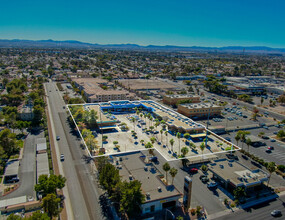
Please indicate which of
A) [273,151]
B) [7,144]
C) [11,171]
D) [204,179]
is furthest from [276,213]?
[7,144]

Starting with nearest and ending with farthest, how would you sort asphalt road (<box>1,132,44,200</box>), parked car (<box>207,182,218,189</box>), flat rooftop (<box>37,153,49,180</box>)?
asphalt road (<box>1,132,44,200</box>)
parked car (<box>207,182,218,189</box>)
flat rooftop (<box>37,153,49,180</box>)

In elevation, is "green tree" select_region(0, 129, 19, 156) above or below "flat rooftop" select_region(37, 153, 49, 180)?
above

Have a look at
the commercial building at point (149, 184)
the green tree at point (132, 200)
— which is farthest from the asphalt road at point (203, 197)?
the green tree at point (132, 200)

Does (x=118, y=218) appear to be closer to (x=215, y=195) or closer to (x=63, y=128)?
(x=215, y=195)

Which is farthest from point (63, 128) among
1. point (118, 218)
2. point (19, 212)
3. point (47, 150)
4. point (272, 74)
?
point (272, 74)

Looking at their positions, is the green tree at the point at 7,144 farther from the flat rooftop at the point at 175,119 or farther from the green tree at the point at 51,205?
the flat rooftop at the point at 175,119

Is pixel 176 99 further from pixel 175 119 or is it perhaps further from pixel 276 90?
pixel 276 90

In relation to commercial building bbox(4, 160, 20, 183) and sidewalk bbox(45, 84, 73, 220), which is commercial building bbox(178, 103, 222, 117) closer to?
sidewalk bbox(45, 84, 73, 220)

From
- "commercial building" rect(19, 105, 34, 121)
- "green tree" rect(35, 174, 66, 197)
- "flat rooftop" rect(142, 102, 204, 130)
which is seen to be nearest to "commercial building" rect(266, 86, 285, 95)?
"flat rooftop" rect(142, 102, 204, 130)

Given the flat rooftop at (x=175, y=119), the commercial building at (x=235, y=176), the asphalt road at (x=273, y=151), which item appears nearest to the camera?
the commercial building at (x=235, y=176)
